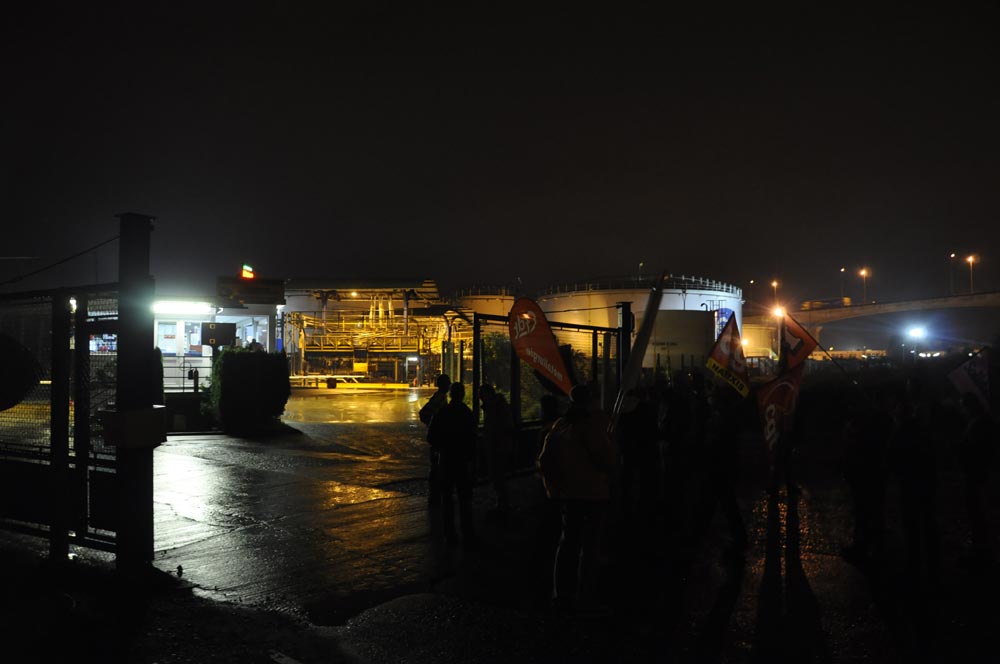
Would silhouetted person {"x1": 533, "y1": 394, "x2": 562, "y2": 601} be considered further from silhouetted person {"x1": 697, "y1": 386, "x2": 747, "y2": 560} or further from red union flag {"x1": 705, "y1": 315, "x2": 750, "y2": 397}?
red union flag {"x1": 705, "y1": 315, "x2": 750, "y2": 397}

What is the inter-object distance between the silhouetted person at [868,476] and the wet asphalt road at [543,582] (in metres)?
0.27

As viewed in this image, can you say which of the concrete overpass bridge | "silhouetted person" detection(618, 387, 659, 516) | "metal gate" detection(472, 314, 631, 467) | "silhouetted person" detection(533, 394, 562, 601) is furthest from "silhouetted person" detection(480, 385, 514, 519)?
the concrete overpass bridge

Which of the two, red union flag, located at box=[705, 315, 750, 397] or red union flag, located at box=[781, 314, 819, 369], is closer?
red union flag, located at box=[705, 315, 750, 397]

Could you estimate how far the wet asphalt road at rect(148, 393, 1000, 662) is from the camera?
485cm

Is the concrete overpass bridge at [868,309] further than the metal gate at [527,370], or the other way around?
the concrete overpass bridge at [868,309]

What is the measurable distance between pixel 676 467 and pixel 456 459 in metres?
3.09

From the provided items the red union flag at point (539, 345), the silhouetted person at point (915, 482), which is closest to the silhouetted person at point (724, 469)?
the silhouetted person at point (915, 482)

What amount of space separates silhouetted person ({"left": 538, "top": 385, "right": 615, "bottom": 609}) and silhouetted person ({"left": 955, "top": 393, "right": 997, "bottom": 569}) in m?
4.23

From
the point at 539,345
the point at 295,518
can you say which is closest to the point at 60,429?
the point at 295,518

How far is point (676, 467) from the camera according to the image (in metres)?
8.72

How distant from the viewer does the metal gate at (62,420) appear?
260 inches

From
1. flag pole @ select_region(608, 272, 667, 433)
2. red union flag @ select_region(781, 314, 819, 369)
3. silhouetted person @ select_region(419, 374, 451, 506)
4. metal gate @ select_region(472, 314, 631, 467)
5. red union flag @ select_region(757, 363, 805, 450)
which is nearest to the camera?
flag pole @ select_region(608, 272, 667, 433)

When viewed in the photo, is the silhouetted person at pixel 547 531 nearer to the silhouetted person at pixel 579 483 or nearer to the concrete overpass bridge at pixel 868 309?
the silhouetted person at pixel 579 483

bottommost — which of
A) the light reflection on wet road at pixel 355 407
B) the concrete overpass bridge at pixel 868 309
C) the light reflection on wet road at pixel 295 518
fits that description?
the light reflection on wet road at pixel 355 407
